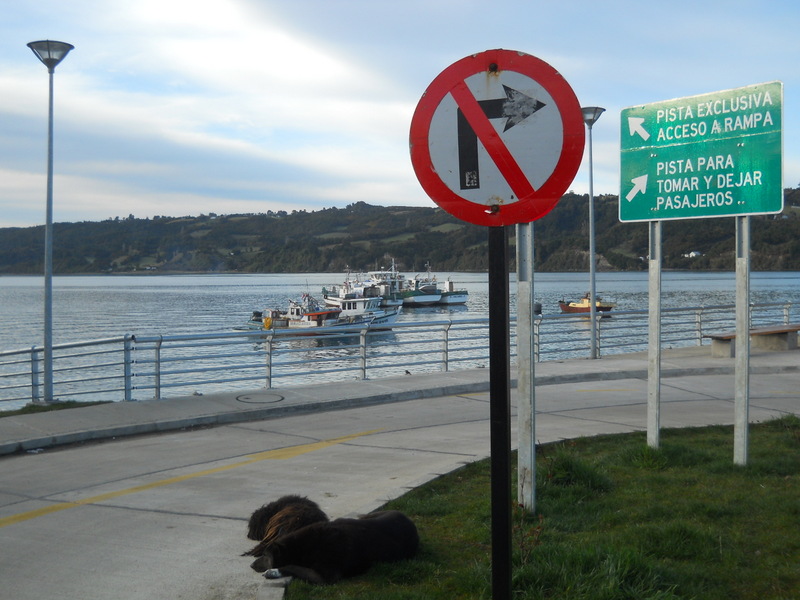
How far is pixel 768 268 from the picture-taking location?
9431 centimetres

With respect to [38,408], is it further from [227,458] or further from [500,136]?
[500,136]

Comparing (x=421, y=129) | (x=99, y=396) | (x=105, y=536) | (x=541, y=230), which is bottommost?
(x=99, y=396)

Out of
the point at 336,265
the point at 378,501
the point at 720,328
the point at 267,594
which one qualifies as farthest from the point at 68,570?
the point at 336,265

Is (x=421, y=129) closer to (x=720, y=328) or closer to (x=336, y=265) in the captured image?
(x=720, y=328)

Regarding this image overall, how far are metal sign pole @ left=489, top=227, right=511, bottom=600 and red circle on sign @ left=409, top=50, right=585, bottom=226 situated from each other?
0.16m

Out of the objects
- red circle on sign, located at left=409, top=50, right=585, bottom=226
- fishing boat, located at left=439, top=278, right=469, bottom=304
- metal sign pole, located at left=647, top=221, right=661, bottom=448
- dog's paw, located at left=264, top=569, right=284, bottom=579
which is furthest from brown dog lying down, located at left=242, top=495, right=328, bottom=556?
fishing boat, located at left=439, top=278, right=469, bottom=304

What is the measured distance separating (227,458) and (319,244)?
161333 mm

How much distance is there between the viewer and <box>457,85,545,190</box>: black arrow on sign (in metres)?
3.51

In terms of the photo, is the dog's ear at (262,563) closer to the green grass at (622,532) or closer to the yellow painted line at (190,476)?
the green grass at (622,532)

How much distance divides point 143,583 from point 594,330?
15854 millimetres

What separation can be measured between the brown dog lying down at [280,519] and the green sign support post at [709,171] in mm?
3820

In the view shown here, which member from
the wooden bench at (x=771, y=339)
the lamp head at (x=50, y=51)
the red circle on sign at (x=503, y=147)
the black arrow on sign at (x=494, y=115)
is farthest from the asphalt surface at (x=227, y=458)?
the lamp head at (x=50, y=51)

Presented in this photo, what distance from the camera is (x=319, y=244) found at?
169125 millimetres

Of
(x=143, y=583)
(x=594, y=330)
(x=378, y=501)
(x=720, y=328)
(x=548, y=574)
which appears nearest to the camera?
(x=548, y=574)
